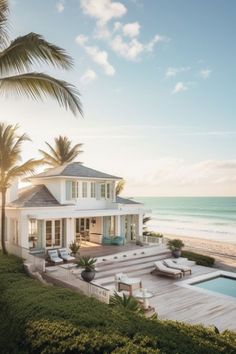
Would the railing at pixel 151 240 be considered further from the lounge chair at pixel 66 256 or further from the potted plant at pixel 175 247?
the lounge chair at pixel 66 256

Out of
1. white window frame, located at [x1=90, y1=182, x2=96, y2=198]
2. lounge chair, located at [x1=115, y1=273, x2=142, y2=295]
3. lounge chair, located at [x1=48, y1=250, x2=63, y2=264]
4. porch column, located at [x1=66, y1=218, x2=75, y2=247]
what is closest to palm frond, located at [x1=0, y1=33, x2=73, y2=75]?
lounge chair, located at [x1=115, y1=273, x2=142, y2=295]

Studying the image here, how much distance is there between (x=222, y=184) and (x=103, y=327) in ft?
266

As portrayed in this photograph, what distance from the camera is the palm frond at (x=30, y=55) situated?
8.91 m

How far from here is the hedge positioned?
6176mm

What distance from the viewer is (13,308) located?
29.7 ft

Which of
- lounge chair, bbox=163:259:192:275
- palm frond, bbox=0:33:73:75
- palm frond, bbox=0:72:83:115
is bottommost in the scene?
→ lounge chair, bbox=163:259:192:275

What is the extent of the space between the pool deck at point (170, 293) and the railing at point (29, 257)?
856 mm

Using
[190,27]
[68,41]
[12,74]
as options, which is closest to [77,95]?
[12,74]

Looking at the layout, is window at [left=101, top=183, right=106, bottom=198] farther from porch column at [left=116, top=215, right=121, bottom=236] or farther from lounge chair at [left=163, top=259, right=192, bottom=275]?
lounge chair at [left=163, top=259, right=192, bottom=275]

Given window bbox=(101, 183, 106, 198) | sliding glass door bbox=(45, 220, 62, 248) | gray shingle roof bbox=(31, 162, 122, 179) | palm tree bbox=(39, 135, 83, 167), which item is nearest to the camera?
sliding glass door bbox=(45, 220, 62, 248)

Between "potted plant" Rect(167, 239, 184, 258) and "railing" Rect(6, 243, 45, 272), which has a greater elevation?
"railing" Rect(6, 243, 45, 272)

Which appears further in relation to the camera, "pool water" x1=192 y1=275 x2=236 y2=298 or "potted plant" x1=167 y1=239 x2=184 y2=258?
"potted plant" x1=167 y1=239 x2=184 y2=258

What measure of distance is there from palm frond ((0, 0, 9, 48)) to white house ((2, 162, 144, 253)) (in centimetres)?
1042

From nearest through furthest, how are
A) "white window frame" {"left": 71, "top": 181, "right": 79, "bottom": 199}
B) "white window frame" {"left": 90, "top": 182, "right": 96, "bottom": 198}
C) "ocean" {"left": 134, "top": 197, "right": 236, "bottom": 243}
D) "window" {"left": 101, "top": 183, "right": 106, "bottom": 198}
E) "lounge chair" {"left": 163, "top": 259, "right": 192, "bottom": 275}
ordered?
"lounge chair" {"left": 163, "top": 259, "right": 192, "bottom": 275} < "white window frame" {"left": 71, "top": 181, "right": 79, "bottom": 199} < "white window frame" {"left": 90, "top": 182, "right": 96, "bottom": 198} < "window" {"left": 101, "top": 183, "right": 106, "bottom": 198} < "ocean" {"left": 134, "top": 197, "right": 236, "bottom": 243}
